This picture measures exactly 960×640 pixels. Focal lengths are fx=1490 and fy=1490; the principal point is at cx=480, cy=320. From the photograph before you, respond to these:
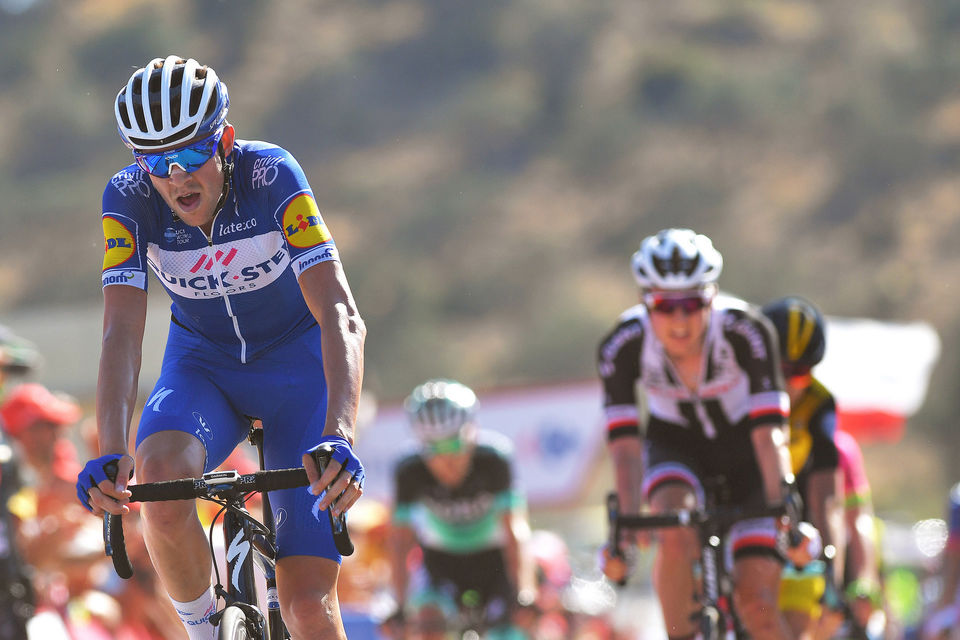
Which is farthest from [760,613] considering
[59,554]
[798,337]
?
[59,554]

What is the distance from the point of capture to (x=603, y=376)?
7246mm

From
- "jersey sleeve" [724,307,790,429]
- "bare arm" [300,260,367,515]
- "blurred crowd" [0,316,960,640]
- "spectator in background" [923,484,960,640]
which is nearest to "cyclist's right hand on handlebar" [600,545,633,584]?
"jersey sleeve" [724,307,790,429]

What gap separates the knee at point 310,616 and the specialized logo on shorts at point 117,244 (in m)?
1.31

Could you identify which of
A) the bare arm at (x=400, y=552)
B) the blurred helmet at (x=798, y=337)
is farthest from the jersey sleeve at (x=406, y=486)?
the blurred helmet at (x=798, y=337)

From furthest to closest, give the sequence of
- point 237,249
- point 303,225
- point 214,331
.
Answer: point 214,331 < point 237,249 < point 303,225

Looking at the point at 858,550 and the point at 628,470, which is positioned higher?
the point at 628,470

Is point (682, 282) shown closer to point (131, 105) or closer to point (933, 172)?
point (131, 105)

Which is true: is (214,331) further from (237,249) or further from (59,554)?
(59,554)

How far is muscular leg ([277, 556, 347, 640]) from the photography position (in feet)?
16.0

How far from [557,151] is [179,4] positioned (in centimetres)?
2564

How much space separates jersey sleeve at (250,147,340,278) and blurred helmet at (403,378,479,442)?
4.63 m

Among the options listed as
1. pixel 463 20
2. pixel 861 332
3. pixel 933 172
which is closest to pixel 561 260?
pixel 933 172

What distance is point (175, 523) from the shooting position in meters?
4.90

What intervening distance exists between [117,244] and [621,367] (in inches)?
112
